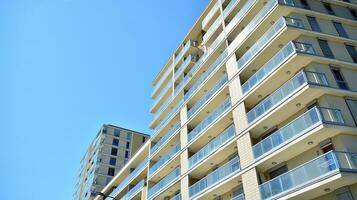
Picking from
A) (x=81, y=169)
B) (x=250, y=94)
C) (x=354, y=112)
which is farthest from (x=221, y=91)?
(x=81, y=169)

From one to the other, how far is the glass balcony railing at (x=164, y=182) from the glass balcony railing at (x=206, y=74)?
29.9ft

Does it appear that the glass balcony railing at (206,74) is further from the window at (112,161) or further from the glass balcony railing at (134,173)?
the window at (112,161)

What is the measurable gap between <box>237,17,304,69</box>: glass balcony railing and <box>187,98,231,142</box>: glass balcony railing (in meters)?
3.66

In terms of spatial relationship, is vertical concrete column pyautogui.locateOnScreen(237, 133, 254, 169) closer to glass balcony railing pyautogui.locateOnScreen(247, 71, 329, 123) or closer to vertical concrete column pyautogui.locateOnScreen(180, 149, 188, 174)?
glass balcony railing pyautogui.locateOnScreen(247, 71, 329, 123)

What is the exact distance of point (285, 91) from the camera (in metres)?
21.9

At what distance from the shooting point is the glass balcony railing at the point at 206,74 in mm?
32600

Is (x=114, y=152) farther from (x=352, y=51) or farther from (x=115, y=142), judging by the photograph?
(x=352, y=51)

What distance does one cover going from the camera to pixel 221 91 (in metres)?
29.9

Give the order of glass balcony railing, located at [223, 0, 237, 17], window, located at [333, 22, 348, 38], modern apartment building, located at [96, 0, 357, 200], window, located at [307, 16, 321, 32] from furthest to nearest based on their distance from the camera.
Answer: glass balcony railing, located at [223, 0, 237, 17] → window, located at [333, 22, 348, 38] → window, located at [307, 16, 321, 32] → modern apartment building, located at [96, 0, 357, 200]

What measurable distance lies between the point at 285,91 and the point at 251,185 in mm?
6868

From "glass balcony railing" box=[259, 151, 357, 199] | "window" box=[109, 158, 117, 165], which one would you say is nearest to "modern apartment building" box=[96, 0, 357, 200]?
"glass balcony railing" box=[259, 151, 357, 199]

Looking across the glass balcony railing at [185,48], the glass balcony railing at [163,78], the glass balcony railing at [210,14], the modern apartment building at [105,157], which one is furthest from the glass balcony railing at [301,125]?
the modern apartment building at [105,157]

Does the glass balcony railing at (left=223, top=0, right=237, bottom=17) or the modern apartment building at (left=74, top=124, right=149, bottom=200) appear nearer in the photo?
the glass balcony railing at (left=223, top=0, right=237, bottom=17)

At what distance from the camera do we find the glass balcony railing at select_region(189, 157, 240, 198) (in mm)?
24250
